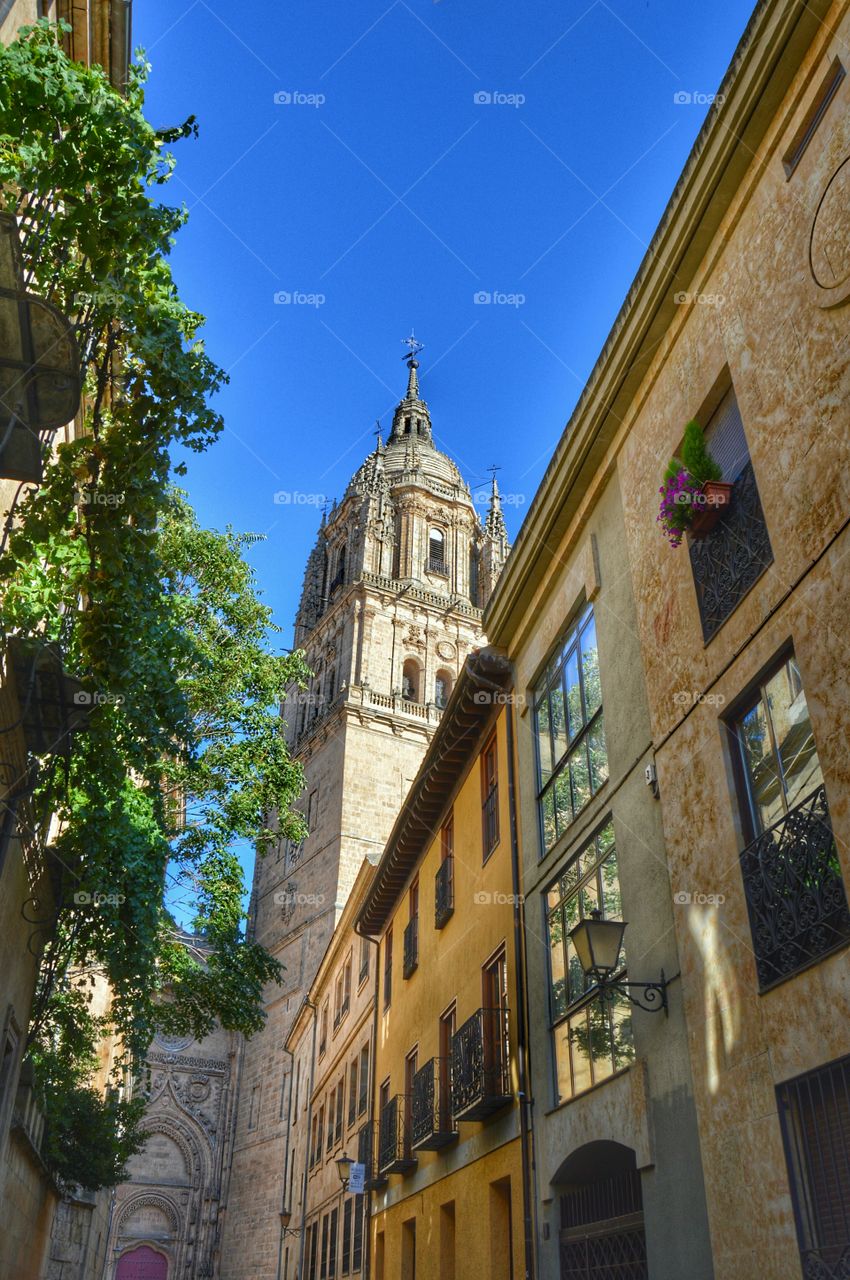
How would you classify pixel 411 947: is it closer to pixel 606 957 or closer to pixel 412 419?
pixel 606 957

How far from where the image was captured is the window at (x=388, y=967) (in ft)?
63.1

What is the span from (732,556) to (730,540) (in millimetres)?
145

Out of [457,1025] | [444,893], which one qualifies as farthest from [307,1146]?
[457,1025]

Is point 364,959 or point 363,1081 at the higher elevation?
point 364,959

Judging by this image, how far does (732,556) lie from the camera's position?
7.75m

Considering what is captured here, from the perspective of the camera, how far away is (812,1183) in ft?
19.1

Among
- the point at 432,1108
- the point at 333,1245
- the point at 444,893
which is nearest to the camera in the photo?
the point at 432,1108

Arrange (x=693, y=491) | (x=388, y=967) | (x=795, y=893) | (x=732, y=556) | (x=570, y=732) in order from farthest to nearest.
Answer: (x=388, y=967) → (x=570, y=732) → (x=693, y=491) → (x=732, y=556) → (x=795, y=893)

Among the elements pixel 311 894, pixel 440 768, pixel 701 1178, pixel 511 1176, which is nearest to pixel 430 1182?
pixel 511 1176

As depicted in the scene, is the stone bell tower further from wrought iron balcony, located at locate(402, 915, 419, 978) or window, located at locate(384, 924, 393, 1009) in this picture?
wrought iron balcony, located at locate(402, 915, 419, 978)

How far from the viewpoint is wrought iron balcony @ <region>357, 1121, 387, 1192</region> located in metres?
17.0

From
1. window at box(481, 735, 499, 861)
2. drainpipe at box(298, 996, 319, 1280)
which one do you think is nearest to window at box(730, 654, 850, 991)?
window at box(481, 735, 499, 861)

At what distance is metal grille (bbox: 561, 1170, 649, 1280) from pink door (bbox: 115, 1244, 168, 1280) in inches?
1799

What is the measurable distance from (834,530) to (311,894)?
1606 inches
